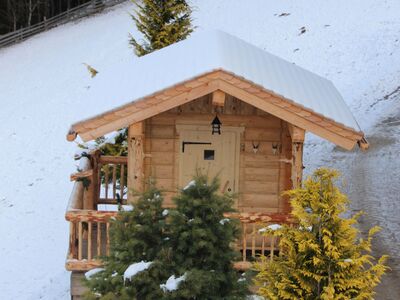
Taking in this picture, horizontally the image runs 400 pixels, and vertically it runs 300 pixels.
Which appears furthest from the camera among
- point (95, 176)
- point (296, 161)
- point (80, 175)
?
point (95, 176)

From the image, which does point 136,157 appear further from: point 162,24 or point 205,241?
point 162,24

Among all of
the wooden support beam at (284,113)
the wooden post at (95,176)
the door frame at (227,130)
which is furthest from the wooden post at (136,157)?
the wooden post at (95,176)

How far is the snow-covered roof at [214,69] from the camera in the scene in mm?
11789

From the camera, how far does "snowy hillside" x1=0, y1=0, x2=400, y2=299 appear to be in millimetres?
17375

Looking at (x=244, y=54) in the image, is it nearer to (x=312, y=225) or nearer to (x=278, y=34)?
(x=312, y=225)

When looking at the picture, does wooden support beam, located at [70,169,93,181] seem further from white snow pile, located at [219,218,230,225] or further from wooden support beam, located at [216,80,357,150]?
white snow pile, located at [219,218,230,225]

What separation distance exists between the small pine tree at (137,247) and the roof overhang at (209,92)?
2.94m

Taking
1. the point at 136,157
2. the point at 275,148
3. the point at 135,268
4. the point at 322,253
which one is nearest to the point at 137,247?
the point at 135,268

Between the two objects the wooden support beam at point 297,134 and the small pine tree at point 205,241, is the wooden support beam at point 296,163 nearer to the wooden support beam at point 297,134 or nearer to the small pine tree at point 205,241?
the wooden support beam at point 297,134

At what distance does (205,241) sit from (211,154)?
476 cm

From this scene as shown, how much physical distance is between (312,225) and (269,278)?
0.97 metres

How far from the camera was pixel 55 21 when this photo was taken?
4606 cm

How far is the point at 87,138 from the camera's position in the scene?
38.4ft

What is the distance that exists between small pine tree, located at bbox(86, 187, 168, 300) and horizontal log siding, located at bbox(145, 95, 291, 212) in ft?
14.0
